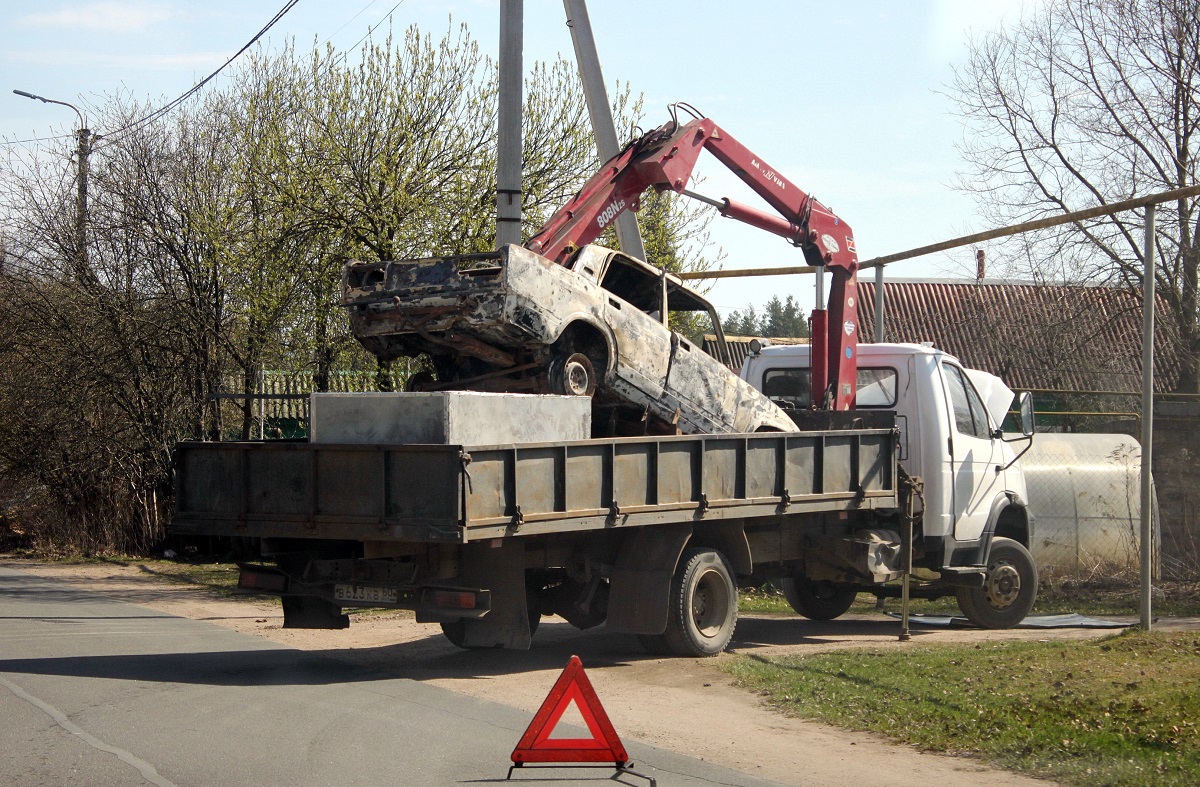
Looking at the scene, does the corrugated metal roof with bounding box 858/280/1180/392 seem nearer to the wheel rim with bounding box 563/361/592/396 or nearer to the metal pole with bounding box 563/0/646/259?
the metal pole with bounding box 563/0/646/259

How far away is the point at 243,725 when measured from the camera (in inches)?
278

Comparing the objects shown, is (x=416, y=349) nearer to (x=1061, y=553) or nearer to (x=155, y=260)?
(x=1061, y=553)

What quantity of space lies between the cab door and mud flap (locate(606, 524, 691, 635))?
3672mm

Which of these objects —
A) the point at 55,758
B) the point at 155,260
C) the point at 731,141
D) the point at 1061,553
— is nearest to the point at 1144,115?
the point at 1061,553

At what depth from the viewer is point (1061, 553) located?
15117 mm

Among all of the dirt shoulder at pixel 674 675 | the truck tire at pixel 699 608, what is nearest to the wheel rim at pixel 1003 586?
the dirt shoulder at pixel 674 675

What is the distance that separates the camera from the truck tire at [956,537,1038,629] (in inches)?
485

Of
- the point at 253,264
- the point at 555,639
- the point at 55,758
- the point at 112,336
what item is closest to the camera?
the point at 55,758

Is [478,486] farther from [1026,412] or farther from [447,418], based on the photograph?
[1026,412]

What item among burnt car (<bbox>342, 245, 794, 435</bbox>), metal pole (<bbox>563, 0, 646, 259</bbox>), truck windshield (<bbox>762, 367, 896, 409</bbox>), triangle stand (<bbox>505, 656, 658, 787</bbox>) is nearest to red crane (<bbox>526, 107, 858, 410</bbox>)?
truck windshield (<bbox>762, 367, 896, 409</bbox>)

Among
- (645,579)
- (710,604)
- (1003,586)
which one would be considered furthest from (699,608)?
(1003,586)

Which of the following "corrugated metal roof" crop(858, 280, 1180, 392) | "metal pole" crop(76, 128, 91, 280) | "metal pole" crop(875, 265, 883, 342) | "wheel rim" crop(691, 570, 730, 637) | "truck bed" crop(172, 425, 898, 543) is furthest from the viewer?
"corrugated metal roof" crop(858, 280, 1180, 392)

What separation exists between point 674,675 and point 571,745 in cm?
347

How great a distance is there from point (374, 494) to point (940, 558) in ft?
20.5
